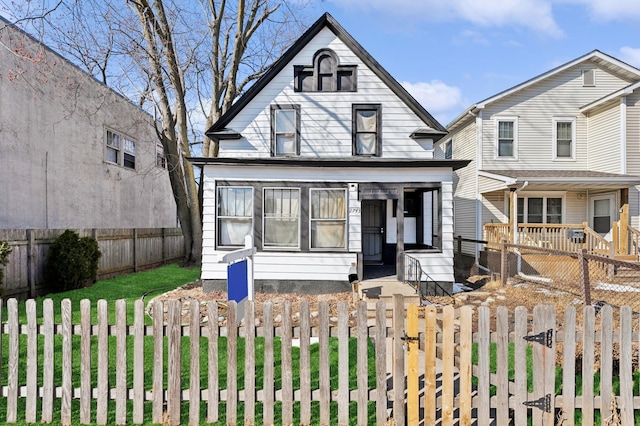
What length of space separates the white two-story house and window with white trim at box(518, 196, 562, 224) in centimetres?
724

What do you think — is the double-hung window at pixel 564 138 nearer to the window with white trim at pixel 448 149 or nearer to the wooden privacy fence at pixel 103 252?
the window with white trim at pixel 448 149

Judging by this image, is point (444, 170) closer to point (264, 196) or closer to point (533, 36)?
point (264, 196)

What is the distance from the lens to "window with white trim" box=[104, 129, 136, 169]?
51.7ft

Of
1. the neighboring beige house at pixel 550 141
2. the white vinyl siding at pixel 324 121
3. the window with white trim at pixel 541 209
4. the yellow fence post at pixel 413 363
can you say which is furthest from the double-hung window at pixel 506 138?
the yellow fence post at pixel 413 363

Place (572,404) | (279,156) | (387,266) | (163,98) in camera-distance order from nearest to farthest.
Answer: (572,404) → (279,156) → (387,266) → (163,98)

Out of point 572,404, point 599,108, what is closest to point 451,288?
point 572,404

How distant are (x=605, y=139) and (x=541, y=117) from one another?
249 cm

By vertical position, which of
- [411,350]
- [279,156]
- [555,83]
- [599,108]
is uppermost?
[555,83]

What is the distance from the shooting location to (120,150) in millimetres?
16500

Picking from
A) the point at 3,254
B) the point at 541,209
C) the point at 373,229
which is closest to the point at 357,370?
the point at 3,254

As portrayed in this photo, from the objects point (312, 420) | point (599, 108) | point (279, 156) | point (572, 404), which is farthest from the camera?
point (599, 108)

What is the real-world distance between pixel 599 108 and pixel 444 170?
9835mm

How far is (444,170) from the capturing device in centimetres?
1004

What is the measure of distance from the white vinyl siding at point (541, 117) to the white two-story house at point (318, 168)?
6.21 meters
